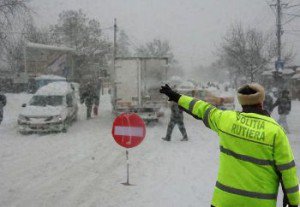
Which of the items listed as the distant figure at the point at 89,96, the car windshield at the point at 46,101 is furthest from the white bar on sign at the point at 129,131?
the distant figure at the point at 89,96

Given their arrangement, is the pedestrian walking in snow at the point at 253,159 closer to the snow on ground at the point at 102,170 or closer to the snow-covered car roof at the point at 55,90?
the snow on ground at the point at 102,170

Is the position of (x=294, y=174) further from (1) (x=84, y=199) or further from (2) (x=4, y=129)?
(2) (x=4, y=129)

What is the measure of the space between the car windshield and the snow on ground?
148 centimetres

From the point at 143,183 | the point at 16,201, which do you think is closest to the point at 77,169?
the point at 143,183

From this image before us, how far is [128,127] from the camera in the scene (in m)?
8.55

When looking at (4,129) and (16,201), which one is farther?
(4,129)

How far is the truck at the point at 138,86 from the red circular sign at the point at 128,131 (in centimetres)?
1032

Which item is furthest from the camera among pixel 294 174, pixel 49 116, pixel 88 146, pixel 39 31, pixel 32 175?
pixel 39 31

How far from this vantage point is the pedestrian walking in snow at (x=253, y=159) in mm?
3396

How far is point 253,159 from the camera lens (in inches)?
135

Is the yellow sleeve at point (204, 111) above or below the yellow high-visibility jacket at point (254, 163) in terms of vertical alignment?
above

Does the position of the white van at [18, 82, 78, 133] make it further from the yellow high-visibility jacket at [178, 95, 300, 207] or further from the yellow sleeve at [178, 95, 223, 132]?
the yellow high-visibility jacket at [178, 95, 300, 207]

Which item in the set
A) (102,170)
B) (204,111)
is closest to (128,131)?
(102,170)

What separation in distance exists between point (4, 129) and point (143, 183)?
413 inches
